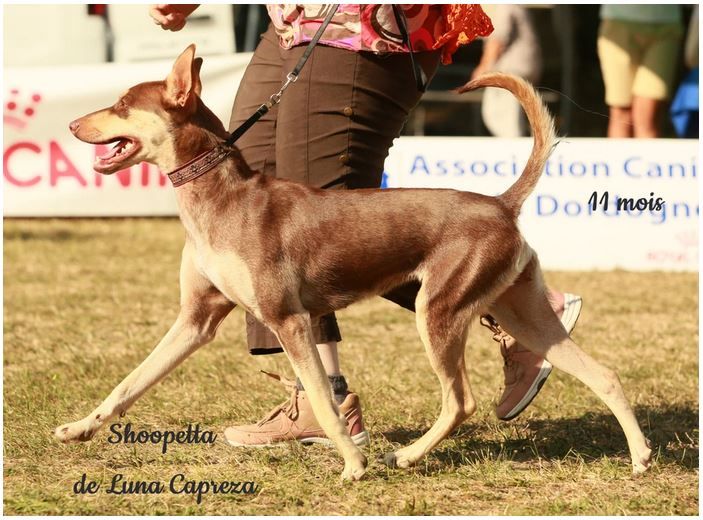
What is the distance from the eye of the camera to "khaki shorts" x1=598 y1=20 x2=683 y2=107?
939cm

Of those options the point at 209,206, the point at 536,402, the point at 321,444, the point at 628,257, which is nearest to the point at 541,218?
the point at 628,257

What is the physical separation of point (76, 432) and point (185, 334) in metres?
0.49

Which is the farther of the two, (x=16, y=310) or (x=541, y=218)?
(x=541, y=218)

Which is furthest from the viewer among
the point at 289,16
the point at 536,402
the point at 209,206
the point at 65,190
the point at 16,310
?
the point at 65,190

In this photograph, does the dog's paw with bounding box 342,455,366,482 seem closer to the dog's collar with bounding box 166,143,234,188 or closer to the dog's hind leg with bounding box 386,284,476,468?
the dog's hind leg with bounding box 386,284,476,468

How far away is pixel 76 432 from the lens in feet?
12.4

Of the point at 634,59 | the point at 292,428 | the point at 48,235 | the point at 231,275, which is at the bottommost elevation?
the point at 48,235

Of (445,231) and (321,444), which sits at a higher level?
(445,231)

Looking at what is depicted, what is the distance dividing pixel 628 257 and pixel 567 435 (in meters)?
4.44

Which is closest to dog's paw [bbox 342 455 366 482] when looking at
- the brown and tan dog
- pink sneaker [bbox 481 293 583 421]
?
the brown and tan dog

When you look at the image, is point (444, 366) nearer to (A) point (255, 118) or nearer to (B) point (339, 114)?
(B) point (339, 114)

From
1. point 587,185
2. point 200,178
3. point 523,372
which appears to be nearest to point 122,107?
point 200,178

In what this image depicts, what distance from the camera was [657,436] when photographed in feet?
14.3

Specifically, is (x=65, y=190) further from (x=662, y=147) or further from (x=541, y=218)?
(x=662, y=147)
